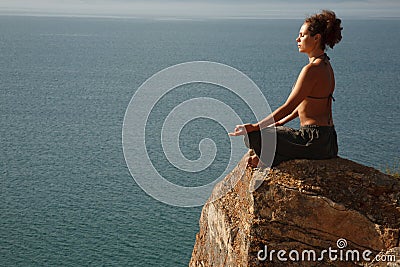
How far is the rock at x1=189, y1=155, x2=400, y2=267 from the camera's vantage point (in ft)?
27.4

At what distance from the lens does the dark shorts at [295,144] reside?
8.82m

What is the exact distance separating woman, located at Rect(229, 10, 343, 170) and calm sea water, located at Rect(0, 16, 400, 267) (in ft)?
74.6

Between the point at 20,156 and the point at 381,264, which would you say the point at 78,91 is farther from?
the point at 381,264

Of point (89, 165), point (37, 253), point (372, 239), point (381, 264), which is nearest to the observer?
point (381, 264)

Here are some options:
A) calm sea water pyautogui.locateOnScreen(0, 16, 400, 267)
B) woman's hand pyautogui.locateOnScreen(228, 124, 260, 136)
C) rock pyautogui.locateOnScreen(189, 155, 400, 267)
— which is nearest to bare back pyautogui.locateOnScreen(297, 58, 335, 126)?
rock pyautogui.locateOnScreen(189, 155, 400, 267)

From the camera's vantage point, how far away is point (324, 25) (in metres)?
8.81

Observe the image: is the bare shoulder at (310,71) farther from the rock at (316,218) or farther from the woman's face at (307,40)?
the rock at (316,218)

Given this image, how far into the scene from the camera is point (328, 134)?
8.93 meters

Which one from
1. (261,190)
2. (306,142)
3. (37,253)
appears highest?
(306,142)

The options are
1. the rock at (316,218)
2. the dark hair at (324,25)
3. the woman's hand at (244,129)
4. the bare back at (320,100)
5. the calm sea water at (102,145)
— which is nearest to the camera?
the rock at (316,218)

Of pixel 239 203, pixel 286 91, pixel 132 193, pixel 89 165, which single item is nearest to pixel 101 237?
pixel 132 193

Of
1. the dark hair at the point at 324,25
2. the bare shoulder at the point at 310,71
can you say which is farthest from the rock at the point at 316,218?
the dark hair at the point at 324,25

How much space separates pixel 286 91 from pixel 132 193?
130 feet

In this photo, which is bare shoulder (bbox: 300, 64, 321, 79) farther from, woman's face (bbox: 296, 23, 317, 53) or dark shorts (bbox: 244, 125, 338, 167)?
dark shorts (bbox: 244, 125, 338, 167)
